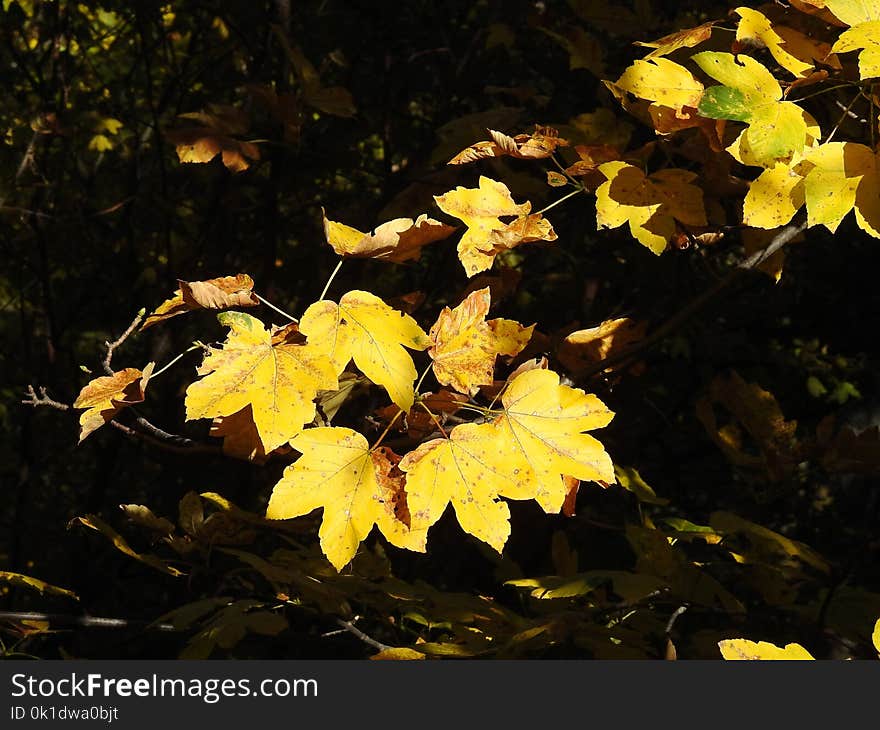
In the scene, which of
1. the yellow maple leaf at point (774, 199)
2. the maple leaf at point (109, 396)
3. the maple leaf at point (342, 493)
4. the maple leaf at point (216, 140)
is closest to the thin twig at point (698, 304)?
the yellow maple leaf at point (774, 199)

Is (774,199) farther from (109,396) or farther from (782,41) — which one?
(109,396)

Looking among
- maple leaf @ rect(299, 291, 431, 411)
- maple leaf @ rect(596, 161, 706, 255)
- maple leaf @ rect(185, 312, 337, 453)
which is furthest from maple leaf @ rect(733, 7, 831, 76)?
maple leaf @ rect(185, 312, 337, 453)

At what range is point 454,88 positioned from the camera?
2.71 metres

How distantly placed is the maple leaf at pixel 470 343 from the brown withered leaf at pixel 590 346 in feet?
0.75

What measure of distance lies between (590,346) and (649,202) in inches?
10.5

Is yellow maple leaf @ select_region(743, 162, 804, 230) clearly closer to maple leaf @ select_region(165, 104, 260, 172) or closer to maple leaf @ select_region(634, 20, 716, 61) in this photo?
maple leaf @ select_region(634, 20, 716, 61)

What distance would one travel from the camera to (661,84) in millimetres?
1215

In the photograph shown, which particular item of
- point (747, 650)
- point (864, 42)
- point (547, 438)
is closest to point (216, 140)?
point (547, 438)

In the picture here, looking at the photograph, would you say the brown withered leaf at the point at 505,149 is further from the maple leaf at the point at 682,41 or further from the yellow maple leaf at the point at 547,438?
the yellow maple leaf at the point at 547,438

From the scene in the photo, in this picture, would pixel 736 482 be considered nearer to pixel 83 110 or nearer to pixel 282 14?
pixel 282 14

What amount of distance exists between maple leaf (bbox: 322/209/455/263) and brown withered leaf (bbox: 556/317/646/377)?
0.34m

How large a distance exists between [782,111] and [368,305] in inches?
20.2

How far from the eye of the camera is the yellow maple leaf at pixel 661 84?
120 cm

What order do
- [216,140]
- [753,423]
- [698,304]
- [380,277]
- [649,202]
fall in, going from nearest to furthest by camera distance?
[649,202]
[698,304]
[753,423]
[216,140]
[380,277]
